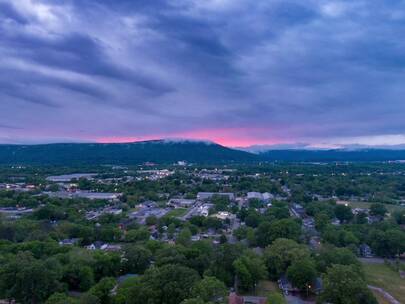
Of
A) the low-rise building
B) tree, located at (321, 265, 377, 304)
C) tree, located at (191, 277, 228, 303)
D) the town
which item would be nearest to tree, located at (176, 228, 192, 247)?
the town

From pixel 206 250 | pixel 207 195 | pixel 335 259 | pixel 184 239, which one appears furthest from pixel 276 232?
pixel 207 195

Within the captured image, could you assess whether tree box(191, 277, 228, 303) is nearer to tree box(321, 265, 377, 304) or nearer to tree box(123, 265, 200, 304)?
tree box(123, 265, 200, 304)

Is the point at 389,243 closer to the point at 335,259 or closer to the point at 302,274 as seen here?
the point at 335,259

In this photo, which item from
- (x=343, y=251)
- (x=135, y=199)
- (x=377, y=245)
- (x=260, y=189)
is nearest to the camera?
(x=343, y=251)

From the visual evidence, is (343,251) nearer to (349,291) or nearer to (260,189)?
(349,291)

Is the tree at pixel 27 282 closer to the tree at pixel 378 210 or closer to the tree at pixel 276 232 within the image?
the tree at pixel 276 232

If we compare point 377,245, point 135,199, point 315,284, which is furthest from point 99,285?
point 135,199
